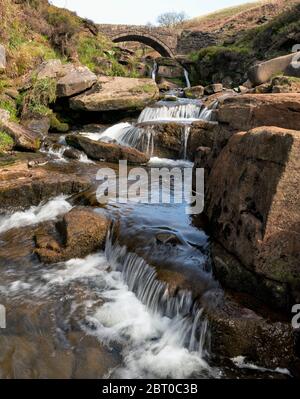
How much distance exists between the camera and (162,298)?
486cm

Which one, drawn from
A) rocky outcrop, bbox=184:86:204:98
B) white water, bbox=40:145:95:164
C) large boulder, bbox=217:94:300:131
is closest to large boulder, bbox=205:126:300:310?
large boulder, bbox=217:94:300:131

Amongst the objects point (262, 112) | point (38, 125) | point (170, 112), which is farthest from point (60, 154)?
point (262, 112)

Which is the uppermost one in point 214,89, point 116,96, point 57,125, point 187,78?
point 187,78

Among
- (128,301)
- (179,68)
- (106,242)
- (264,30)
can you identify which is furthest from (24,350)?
(179,68)

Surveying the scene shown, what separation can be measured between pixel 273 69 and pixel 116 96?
649cm

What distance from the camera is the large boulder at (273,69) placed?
15031mm

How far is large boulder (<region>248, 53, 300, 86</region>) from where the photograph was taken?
49.3 feet

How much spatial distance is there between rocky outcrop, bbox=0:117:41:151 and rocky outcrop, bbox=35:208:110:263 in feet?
18.5

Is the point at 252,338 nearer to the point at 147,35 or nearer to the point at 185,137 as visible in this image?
the point at 185,137

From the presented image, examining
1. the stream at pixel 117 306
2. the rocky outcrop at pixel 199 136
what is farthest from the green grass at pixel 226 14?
the stream at pixel 117 306

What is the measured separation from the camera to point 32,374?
3.97 m

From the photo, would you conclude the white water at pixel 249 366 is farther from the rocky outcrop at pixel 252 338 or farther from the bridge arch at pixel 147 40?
the bridge arch at pixel 147 40

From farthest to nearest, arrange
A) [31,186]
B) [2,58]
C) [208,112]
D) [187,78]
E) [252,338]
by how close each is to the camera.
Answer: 1. [187,78]
2. [2,58]
3. [208,112]
4. [31,186]
5. [252,338]
